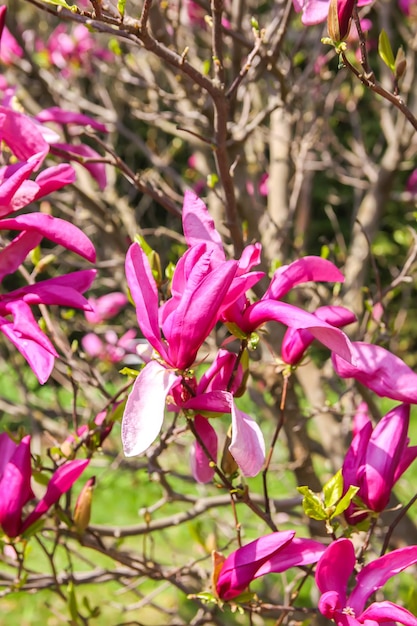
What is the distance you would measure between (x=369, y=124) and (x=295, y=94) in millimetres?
5271

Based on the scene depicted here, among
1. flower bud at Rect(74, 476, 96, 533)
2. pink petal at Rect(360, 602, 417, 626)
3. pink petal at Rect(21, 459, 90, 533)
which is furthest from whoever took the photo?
flower bud at Rect(74, 476, 96, 533)

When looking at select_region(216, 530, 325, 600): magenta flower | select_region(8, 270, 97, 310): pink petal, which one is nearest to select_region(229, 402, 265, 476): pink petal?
select_region(216, 530, 325, 600): magenta flower

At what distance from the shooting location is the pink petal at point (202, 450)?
89 cm

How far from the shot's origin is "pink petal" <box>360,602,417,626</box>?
0.74 m

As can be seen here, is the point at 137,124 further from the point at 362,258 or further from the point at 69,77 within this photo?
the point at 362,258

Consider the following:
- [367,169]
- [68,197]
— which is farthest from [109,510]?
[367,169]

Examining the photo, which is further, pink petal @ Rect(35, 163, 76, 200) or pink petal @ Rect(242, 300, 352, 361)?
pink petal @ Rect(35, 163, 76, 200)

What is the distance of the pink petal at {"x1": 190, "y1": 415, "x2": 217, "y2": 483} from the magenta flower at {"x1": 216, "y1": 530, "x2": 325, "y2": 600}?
122mm

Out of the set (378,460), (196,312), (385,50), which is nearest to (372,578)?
(378,460)

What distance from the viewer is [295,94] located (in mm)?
1939

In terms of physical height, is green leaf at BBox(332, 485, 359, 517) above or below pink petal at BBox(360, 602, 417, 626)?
above

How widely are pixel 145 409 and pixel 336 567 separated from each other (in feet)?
0.87

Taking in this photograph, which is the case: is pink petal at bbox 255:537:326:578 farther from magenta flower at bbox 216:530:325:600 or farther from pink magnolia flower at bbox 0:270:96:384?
pink magnolia flower at bbox 0:270:96:384

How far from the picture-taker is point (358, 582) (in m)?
0.83
